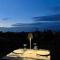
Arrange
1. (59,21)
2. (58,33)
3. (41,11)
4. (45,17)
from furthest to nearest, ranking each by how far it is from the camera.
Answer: (41,11), (45,17), (59,21), (58,33)

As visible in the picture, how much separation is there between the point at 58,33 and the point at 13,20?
4.23 ft

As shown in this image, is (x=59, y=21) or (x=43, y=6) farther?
(x=43, y=6)

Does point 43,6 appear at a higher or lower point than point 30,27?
higher

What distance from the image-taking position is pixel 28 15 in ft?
16.5

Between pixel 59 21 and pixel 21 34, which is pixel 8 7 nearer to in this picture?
pixel 21 34

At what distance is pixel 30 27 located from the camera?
14.4 feet

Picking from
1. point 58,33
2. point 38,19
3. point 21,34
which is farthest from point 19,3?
point 58,33

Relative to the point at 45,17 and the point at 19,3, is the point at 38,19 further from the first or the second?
the point at 19,3

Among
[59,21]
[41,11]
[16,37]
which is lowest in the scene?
[16,37]

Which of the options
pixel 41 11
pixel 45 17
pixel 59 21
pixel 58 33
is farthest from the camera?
pixel 41 11

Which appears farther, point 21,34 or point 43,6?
point 43,6

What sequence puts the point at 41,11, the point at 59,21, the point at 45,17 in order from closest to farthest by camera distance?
1. the point at 59,21
2. the point at 45,17
3. the point at 41,11

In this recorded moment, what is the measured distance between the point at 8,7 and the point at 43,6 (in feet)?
2.86

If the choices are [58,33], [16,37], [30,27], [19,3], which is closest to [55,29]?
[58,33]
